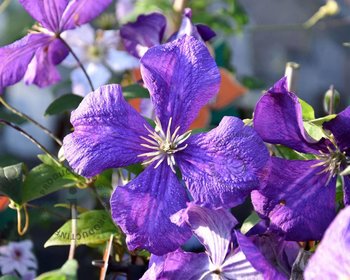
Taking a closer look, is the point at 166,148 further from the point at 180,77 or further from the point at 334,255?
the point at 334,255

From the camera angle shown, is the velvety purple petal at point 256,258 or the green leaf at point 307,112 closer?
the velvety purple petal at point 256,258

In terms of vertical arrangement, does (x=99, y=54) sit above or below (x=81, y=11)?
below

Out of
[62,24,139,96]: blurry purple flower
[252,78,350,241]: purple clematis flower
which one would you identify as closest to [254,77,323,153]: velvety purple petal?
[252,78,350,241]: purple clematis flower

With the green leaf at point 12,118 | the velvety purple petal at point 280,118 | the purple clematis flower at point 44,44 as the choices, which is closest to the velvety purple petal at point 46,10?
the purple clematis flower at point 44,44

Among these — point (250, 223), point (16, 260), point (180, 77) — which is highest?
point (180, 77)

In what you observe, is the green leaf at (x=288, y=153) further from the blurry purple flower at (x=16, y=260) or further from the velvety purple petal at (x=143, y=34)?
the blurry purple flower at (x=16, y=260)

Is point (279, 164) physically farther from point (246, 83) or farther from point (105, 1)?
point (246, 83)

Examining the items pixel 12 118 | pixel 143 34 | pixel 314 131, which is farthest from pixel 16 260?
pixel 314 131
